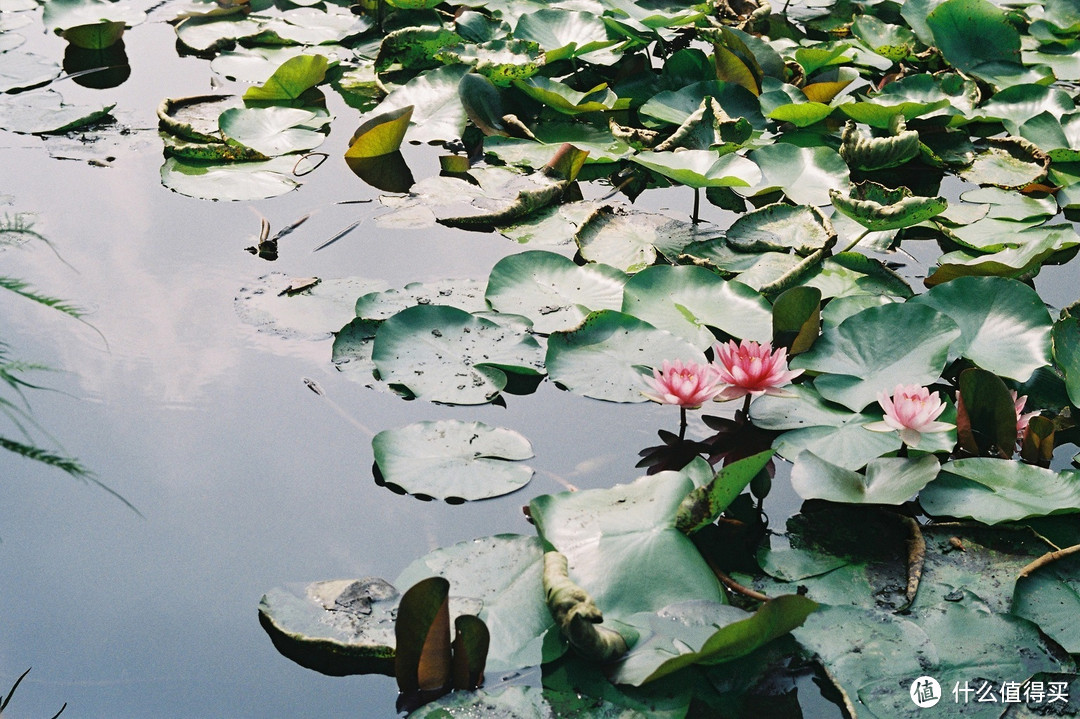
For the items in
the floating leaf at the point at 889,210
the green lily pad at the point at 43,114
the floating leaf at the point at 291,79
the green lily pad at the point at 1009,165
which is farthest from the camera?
the floating leaf at the point at 291,79

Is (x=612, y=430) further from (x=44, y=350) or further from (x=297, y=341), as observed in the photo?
(x=44, y=350)

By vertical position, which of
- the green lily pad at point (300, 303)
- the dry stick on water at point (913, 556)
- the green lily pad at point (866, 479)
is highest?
the green lily pad at point (866, 479)

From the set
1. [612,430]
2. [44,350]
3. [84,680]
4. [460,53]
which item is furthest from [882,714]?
[460,53]

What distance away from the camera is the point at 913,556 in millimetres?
1416

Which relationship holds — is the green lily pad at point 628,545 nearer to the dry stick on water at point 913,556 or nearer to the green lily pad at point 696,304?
the dry stick on water at point 913,556

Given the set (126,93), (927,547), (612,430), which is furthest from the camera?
(126,93)

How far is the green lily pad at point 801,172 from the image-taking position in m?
2.41

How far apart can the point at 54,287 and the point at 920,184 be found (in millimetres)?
2216

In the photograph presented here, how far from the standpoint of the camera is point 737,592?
1.37m

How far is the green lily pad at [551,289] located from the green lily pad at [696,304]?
2.8 inches


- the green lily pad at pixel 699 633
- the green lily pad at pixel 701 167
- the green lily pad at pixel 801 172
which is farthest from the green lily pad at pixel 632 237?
the green lily pad at pixel 699 633

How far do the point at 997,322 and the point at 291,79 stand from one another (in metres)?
2.13

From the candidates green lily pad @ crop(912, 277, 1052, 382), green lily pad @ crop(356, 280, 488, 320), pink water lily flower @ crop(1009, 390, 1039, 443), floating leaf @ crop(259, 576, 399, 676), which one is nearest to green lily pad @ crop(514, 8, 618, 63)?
green lily pad @ crop(356, 280, 488, 320)

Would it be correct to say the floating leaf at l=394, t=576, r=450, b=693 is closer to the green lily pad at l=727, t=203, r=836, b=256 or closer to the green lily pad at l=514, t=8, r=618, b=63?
the green lily pad at l=727, t=203, r=836, b=256
